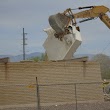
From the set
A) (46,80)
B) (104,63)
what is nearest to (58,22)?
(46,80)

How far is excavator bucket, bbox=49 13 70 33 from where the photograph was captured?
28.1 m

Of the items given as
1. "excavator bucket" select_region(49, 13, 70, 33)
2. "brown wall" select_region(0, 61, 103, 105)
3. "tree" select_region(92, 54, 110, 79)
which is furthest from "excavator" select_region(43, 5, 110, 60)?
"tree" select_region(92, 54, 110, 79)

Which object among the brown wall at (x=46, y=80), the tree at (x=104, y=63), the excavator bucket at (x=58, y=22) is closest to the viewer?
the brown wall at (x=46, y=80)

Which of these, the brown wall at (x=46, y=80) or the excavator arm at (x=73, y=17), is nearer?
the brown wall at (x=46, y=80)

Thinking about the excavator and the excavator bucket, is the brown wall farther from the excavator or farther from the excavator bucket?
the excavator bucket

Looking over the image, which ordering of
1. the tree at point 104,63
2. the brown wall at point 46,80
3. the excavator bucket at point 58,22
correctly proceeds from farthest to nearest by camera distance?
1. the tree at point 104,63
2. the excavator bucket at point 58,22
3. the brown wall at point 46,80

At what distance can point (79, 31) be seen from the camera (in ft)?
95.1

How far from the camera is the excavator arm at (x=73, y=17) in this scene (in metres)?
28.2

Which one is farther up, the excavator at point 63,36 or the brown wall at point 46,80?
the excavator at point 63,36

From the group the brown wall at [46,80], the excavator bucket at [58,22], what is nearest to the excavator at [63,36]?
the excavator bucket at [58,22]

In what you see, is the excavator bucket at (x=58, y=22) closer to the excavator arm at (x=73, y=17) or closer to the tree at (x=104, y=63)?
the excavator arm at (x=73, y=17)

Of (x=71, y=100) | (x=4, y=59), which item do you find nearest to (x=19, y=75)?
(x=4, y=59)

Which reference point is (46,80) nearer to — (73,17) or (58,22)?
(58,22)

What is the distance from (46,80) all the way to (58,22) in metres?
3.95
